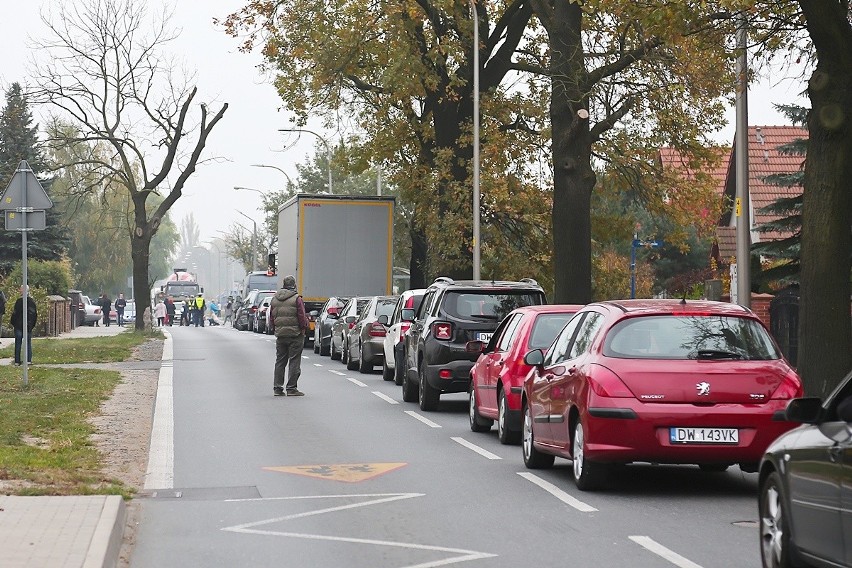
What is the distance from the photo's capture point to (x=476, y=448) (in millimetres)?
15633

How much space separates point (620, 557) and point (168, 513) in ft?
11.8

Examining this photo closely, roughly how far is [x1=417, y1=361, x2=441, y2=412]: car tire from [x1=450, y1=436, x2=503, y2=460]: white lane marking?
3.48 m

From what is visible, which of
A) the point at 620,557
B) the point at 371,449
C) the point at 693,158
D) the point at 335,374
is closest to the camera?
the point at 620,557

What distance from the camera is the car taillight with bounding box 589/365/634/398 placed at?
454 inches

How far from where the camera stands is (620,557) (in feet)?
28.9

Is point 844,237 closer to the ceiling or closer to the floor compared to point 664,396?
closer to the ceiling

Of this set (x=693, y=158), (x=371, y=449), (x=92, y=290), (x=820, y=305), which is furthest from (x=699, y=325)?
(x=92, y=290)

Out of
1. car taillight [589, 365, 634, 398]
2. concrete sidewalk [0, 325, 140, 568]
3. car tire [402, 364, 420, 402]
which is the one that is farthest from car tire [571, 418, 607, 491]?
car tire [402, 364, 420, 402]

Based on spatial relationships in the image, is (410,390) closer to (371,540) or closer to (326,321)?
(371,540)

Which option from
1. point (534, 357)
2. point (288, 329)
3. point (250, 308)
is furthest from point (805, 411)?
point (250, 308)

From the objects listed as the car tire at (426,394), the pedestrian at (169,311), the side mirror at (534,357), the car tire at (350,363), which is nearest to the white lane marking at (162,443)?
the side mirror at (534,357)

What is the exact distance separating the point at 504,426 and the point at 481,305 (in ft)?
13.8

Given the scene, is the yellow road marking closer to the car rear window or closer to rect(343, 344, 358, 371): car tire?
the car rear window

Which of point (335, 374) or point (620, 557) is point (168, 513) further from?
point (335, 374)
